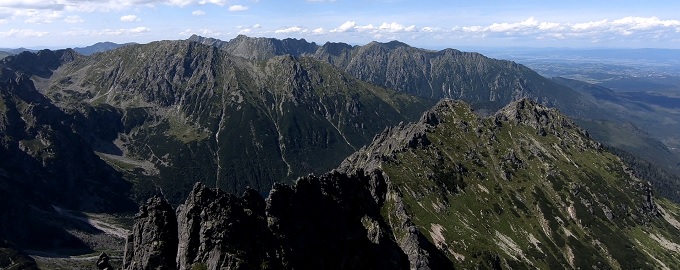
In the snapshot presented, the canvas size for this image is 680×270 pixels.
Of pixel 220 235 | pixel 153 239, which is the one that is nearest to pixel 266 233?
pixel 220 235

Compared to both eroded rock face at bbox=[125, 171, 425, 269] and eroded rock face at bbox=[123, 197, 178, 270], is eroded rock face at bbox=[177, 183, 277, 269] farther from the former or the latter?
eroded rock face at bbox=[123, 197, 178, 270]

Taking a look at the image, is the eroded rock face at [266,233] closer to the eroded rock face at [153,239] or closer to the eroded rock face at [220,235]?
the eroded rock face at [220,235]

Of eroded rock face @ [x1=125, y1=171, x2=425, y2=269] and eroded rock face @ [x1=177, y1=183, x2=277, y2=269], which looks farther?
eroded rock face @ [x1=125, y1=171, x2=425, y2=269]

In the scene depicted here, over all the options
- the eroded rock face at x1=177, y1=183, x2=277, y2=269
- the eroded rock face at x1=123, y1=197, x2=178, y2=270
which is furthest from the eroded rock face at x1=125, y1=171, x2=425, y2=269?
the eroded rock face at x1=123, y1=197, x2=178, y2=270

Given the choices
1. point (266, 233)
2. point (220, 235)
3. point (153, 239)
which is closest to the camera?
point (220, 235)

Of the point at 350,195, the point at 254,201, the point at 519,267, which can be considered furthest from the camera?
the point at 519,267

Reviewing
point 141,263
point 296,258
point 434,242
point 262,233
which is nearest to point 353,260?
point 296,258

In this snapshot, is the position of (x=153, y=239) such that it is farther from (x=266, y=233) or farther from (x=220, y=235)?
(x=266, y=233)

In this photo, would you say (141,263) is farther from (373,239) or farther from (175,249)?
(373,239)
